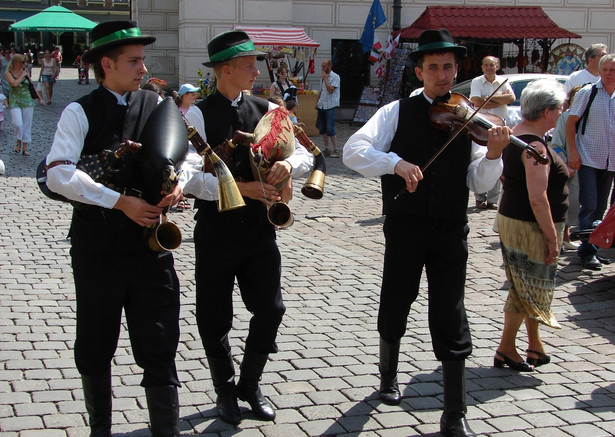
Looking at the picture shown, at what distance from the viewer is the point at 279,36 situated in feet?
59.0

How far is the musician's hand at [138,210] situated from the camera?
340 cm

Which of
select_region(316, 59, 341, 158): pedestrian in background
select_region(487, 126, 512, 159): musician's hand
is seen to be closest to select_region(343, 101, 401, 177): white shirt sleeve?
select_region(487, 126, 512, 159): musician's hand

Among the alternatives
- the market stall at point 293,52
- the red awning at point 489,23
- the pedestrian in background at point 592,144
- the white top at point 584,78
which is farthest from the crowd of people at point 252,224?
the red awning at point 489,23

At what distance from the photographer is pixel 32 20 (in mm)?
25750

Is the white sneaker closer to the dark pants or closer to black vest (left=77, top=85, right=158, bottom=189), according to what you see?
the dark pants

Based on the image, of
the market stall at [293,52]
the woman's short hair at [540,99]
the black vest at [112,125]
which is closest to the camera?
the black vest at [112,125]

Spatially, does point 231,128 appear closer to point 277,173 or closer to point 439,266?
point 277,173

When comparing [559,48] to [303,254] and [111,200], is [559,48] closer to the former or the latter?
[303,254]

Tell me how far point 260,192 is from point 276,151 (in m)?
0.23

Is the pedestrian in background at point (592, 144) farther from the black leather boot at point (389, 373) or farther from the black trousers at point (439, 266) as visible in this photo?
the black trousers at point (439, 266)

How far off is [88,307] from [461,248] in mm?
1884

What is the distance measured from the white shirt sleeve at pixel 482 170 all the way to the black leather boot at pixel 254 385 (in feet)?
4.68

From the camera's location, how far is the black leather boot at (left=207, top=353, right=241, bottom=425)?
416cm

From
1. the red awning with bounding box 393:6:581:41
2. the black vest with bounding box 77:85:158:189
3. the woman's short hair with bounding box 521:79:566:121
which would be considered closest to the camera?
the black vest with bounding box 77:85:158:189
